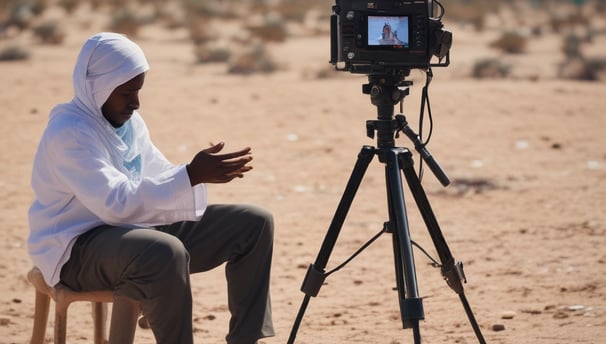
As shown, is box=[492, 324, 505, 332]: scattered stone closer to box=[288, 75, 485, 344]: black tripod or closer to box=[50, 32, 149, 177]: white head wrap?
box=[288, 75, 485, 344]: black tripod

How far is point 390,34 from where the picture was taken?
156 inches

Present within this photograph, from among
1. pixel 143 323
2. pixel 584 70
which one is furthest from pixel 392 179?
pixel 584 70

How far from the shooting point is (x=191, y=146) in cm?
983

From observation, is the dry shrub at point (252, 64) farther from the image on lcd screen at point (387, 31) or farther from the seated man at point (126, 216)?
the image on lcd screen at point (387, 31)

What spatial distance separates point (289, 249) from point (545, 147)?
4.30 m

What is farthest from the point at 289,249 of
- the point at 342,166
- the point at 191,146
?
the point at 191,146

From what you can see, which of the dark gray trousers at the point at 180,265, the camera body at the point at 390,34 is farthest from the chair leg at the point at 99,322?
the camera body at the point at 390,34

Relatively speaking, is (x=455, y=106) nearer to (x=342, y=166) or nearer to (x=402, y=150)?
(x=342, y=166)

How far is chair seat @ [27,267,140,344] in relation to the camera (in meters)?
3.77

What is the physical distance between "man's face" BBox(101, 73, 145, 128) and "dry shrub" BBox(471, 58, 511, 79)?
12191mm

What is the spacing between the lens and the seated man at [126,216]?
3.73m

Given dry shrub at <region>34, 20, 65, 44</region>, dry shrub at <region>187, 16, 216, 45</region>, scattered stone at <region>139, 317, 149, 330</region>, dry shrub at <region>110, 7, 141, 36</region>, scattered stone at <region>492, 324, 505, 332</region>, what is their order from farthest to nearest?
1. dry shrub at <region>110, 7, 141, 36</region>
2. dry shrub at <region>187, 16, 216, 45</region>
3. dry shrub at <region>34, 20, 65, 44</region>
4. scattered stone at <region>492, 324, 505, 332</region>
5. scattered stone at <region>139, 317, 149, 330</region>

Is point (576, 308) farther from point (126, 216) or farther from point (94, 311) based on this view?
point (126, 216)

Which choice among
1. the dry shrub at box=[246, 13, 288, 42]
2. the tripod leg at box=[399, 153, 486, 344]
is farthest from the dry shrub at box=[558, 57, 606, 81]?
the tripod leg at box=[399, 153, 486, 344]
